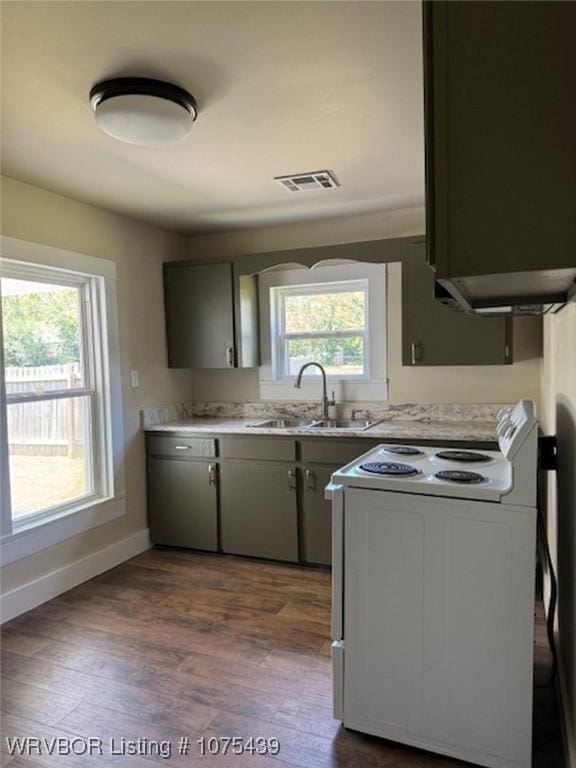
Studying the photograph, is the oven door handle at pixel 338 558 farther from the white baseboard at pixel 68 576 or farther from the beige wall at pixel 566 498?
the white baseboard at pixel 68 576

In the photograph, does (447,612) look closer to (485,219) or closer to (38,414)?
(485,219)

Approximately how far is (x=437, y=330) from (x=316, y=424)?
1058mm

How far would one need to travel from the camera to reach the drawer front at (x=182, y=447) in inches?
135

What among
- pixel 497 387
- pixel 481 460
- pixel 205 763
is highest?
pixel 497 387

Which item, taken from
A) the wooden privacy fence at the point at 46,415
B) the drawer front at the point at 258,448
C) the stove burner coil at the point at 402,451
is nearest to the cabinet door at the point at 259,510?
the drawer front at the point at 258,448

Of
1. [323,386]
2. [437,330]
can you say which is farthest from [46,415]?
[437,330]

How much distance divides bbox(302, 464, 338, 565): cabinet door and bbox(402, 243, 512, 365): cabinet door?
2.99 feet

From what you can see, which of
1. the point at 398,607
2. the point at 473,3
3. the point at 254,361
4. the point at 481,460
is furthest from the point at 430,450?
the point at 254,361

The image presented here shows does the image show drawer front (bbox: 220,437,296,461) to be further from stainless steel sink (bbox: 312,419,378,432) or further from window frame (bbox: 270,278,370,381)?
window frame (bbox: 270,278,370,381)

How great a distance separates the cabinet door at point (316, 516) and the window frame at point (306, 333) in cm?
86

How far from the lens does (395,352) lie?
3568mm

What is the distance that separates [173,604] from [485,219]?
2574 millimetres

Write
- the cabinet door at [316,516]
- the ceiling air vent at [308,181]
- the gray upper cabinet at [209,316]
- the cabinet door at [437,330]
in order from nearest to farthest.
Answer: the ceiling air vent at [308,181]
the cabinet door at [437,330]
the cabinet door at [316,516]
the gray upper cabinet at [209,316]

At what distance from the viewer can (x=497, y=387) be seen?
3322 mm
